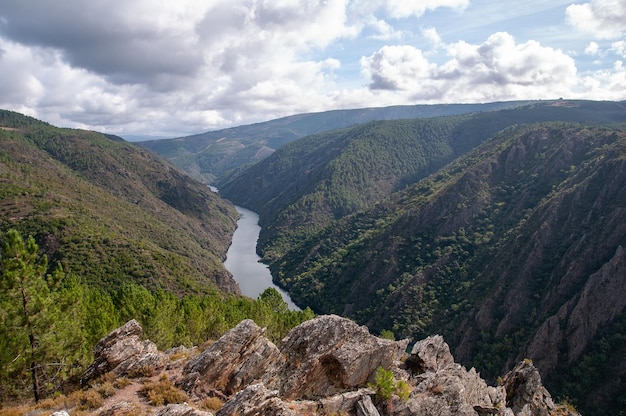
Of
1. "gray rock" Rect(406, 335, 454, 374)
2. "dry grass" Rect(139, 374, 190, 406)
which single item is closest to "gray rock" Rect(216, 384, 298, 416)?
"dry grass" Rect(139, 374, 190, 406)

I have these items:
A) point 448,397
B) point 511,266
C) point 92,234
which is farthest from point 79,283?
point 511,266

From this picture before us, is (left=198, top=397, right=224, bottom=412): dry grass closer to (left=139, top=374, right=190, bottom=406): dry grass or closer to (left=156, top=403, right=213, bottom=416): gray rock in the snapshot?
(left=139, top=374, right=190, bottom=406): dry grass

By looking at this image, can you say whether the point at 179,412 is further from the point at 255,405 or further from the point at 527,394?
the point at 527,394

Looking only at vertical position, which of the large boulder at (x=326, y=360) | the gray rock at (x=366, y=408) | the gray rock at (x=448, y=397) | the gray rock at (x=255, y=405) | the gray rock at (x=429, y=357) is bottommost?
the gray rock at (x=429, y=357)

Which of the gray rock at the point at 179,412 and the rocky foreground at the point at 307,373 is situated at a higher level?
the gray rock at the point at 179,412

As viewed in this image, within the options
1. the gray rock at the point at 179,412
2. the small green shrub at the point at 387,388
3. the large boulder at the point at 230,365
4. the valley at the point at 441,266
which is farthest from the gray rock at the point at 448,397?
the valley at the point at 441,266

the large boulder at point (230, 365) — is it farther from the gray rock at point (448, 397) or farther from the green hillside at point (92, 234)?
the green hillside at point (92, 234)

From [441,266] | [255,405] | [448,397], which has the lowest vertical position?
[441,266]
